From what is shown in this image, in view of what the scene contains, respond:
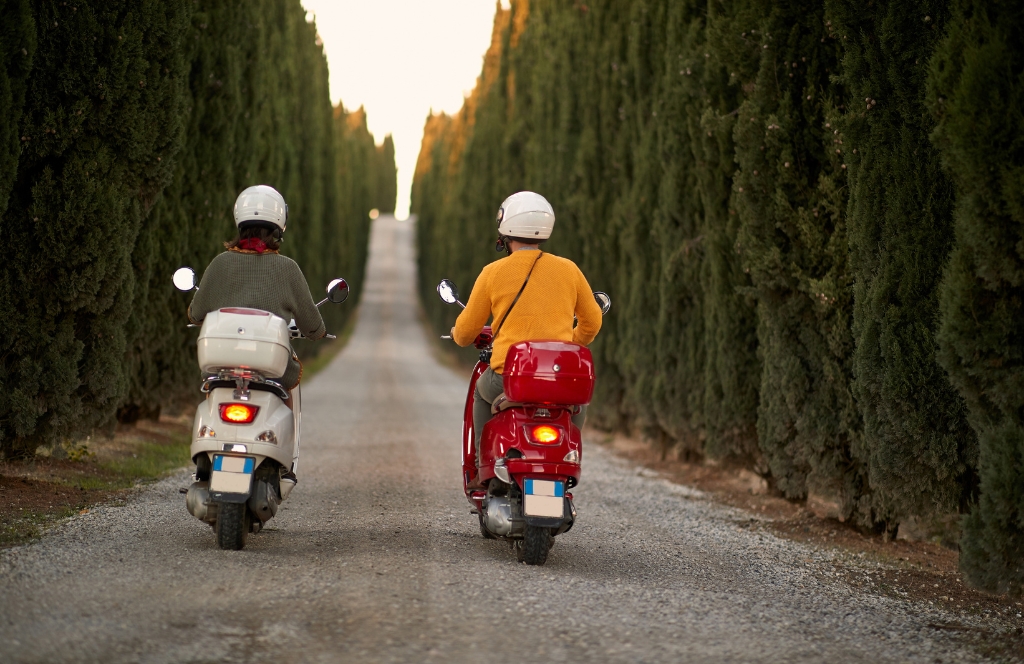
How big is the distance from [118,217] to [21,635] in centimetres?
422

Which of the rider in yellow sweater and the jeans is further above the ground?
the rider in yellow sweater

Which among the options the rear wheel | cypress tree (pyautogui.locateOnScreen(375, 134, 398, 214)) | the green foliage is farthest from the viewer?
cypress tree (pyautogui.locateOnScreen(375, 134, 398, 214))

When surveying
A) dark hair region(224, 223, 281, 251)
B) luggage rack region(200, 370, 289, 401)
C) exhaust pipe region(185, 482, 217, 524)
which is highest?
dark hair region(224, 223, 281, 251)

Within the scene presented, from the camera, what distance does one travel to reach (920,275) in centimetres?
589

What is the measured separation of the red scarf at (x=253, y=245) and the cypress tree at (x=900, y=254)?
3532 mm

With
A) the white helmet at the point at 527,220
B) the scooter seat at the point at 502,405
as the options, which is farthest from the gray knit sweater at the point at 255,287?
the white helmet at the point at 527,220

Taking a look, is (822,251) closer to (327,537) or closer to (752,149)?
(752,149)

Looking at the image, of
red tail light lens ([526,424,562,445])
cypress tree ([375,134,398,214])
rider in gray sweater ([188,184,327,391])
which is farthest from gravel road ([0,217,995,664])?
cypress tree ([375,134,398,214])

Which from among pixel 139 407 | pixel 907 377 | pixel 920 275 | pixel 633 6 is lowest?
pixel 139 407

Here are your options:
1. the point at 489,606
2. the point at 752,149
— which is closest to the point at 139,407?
the point at 752,149

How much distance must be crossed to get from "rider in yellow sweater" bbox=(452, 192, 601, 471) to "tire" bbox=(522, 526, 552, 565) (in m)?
0.67

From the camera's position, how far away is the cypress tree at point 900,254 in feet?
19.2

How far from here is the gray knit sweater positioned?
5.76 m

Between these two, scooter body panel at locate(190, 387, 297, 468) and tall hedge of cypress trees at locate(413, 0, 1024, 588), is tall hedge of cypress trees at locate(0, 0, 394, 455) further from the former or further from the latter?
tall hedge of cypress trees at locate(413, 0, 1024, 588)
